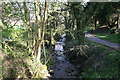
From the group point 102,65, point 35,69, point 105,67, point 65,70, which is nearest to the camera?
point 35,69

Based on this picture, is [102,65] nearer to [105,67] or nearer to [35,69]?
[105,67]

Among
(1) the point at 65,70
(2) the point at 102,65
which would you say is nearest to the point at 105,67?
(2) the point at 102,65

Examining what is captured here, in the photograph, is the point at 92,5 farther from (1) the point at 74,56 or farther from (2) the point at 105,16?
(2) the point at 105,16

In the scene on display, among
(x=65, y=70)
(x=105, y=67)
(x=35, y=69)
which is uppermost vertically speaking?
(x=35, y=69)

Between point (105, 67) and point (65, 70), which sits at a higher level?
point (105, 67)

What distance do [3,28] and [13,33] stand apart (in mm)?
308

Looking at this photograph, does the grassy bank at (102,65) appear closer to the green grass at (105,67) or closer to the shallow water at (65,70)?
the green grass at (105,67)

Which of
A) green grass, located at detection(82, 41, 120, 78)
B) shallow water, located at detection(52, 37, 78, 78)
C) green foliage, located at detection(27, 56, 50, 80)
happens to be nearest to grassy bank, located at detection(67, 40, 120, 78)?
green grass, located at detection(82, 41, 120, 78)

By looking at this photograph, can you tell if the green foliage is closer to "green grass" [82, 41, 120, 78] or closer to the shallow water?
the shallow water

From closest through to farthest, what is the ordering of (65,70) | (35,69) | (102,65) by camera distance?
(35,69) < (102,65) < (65,70)

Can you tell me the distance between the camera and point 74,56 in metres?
10.3

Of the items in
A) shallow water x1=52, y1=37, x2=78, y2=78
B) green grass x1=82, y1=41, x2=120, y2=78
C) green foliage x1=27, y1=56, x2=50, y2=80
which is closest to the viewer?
green grass x1=82, y1=41, x2=120, y2=78

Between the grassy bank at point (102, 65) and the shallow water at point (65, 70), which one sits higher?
the grassy bank at point (102, 65)

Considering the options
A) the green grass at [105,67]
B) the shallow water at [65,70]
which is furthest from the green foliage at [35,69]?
the green grass at [105,67]
